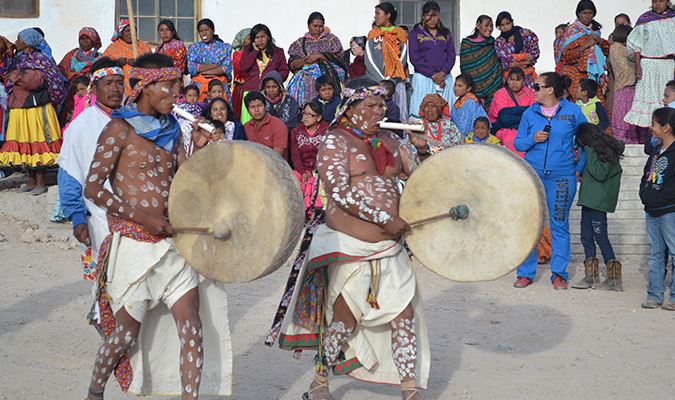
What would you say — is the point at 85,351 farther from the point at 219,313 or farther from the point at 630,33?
the point at 630,33

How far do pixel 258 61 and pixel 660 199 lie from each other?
6055 millimetres

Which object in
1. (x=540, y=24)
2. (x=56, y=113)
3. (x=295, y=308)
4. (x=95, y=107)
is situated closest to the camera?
(x=295, y=308)

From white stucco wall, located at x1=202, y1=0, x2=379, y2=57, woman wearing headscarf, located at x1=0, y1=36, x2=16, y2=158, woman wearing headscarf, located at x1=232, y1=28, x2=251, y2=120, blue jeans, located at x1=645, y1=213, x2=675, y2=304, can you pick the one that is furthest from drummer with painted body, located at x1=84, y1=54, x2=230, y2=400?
white stucco wall, located at x1=202, y1=0, x2=379, y2=57

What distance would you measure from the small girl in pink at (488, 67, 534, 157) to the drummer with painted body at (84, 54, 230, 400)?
6693 mm

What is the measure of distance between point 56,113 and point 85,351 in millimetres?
6420

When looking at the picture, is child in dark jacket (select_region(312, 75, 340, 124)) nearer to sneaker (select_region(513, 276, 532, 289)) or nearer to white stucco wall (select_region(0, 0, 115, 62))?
sneaker (select_region(513, 276, 532, 289))

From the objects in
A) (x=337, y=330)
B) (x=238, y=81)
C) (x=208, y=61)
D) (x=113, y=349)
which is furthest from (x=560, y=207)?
(x=208, y=61)

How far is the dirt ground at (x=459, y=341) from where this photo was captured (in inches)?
176

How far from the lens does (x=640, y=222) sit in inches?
343

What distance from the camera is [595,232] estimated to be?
7.11m

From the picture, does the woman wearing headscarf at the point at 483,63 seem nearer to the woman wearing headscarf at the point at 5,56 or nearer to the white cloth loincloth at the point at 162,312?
the woman wearing headscarf at the point at 5,56

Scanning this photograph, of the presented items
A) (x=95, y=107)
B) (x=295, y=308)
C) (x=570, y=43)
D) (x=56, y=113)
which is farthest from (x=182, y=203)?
(x=570, y=43)

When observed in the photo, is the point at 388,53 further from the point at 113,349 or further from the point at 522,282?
the point at 113,349

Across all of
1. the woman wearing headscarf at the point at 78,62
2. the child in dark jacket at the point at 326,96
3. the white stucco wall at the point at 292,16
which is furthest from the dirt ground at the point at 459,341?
the white stucco wall at the point at 292,16
